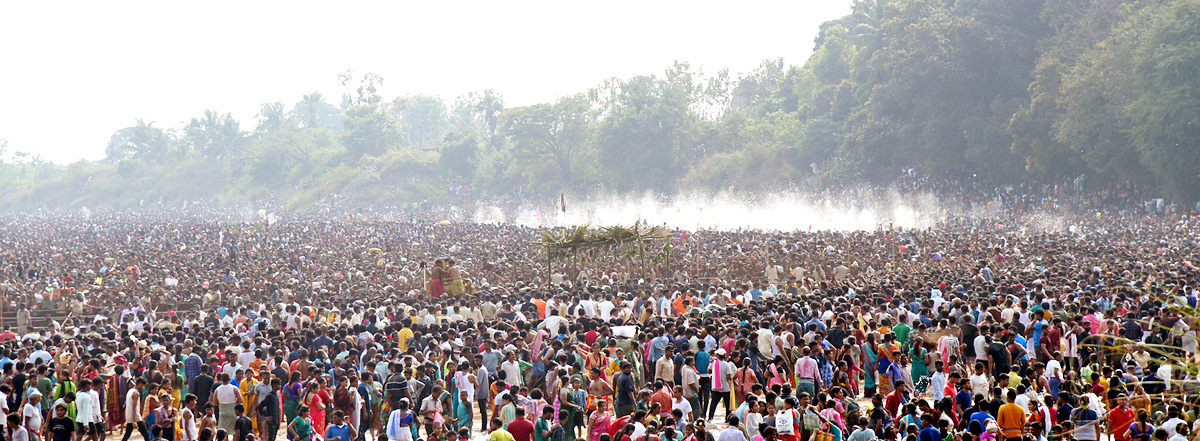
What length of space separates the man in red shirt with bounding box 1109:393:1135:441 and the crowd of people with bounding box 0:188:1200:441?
0.02 metres

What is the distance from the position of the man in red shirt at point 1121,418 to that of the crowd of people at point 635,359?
2 centimetres

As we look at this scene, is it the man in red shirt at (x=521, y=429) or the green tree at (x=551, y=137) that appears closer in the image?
the man in red shirt at (x=521, y=429)

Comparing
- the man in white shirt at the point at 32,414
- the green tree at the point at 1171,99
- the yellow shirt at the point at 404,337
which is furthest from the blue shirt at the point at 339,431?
the green tree at the point at 1171,99

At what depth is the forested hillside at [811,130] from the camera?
3703 cm

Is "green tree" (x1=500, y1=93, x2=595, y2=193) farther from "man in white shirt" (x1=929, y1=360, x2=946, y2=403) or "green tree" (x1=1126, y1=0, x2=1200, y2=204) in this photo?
"man in white shirt" (x1=929, y1=360, x2=946, y2=403)

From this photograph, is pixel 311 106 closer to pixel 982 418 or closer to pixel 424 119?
pixel 424 119

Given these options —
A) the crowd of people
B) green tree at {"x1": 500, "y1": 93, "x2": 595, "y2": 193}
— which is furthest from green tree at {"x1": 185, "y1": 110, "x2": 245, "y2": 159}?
the crowd of people

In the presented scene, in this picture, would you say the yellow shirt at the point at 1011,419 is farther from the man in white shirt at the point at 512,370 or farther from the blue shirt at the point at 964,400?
the man in white shirt at the point at 512,370

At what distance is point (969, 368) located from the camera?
1251 centimetres

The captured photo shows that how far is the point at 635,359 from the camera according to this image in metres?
12.3

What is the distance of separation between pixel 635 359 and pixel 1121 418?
18.5 ft

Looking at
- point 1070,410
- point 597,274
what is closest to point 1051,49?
point 597,274

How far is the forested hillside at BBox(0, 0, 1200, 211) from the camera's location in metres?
37.0

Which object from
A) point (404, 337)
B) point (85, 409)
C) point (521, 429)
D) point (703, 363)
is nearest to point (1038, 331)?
point (703, 363)
